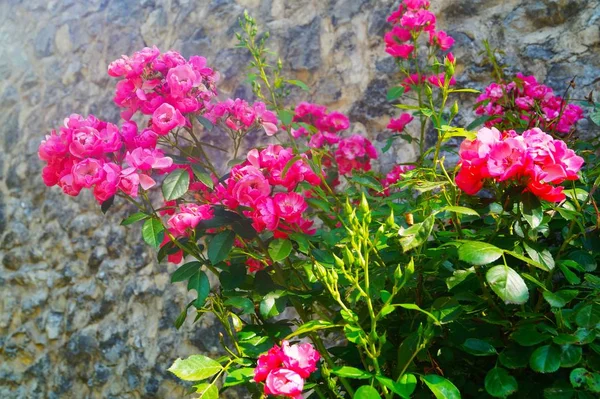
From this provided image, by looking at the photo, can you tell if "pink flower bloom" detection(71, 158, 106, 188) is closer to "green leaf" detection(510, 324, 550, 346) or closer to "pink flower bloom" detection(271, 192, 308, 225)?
"pink flower bloom" detection(271, 192, 308, 225)

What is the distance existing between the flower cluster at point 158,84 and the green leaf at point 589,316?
0.77 metres

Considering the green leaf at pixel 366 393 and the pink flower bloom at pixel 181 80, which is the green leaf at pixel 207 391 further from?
the pink flower bloom at pixel 181 80

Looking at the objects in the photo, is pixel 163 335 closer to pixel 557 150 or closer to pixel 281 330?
pixel 281 330

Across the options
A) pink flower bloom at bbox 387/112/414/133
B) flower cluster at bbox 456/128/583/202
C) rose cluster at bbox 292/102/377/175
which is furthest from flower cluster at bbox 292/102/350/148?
flower cluster at bbox 456/128/583/202

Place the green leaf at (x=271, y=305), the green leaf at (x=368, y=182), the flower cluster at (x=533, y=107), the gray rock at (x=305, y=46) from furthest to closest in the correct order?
the gray rock at (x=305, y=46) < the flower cluster at (x=533, y=107) < the green leaf at (x=368, y=182) < the green leaf at (x=271, y=305)

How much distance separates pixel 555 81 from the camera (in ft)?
5.34

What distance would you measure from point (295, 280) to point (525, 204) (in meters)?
0.47

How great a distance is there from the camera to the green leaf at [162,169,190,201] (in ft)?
3.33

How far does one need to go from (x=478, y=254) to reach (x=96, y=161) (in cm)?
67

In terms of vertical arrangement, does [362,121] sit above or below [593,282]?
below

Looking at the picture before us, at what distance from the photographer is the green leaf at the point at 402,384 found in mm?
721

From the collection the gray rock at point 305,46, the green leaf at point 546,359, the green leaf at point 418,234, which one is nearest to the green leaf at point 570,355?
the green leaf at point 546,359

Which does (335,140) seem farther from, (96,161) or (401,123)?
(96,161)

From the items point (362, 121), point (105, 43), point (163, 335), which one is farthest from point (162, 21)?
point (163, 335)
